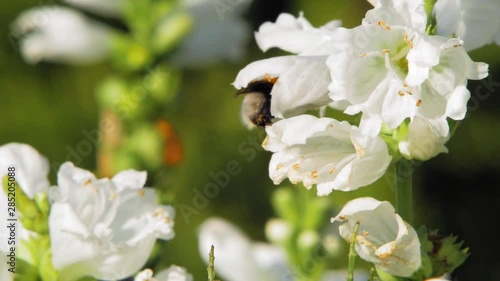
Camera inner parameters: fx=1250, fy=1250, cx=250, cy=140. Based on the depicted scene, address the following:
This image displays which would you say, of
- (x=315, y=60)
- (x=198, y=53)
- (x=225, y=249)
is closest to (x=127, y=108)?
(x=198, y=53)

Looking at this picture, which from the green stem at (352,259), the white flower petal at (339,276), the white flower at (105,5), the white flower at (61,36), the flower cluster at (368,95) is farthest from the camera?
the white flower at (61,36)


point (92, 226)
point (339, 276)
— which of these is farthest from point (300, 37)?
point (339, 276)

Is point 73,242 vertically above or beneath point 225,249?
above

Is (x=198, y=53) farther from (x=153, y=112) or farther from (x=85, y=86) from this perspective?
(x=85, y=86)

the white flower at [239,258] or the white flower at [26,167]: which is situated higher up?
the white flower at [26,167]

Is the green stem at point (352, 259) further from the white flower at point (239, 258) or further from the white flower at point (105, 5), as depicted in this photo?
the white flower at point (105, 5)

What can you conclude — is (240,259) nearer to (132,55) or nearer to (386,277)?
(386,277)

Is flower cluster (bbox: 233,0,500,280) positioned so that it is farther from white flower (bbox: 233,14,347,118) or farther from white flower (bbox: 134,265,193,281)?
white flower (bbox: 134,265,193,281)

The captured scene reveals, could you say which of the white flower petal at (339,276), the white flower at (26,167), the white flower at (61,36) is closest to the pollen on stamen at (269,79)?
the white flower at (26,167)
